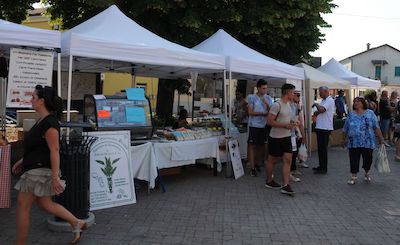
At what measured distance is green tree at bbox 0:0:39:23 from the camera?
38.9 feet

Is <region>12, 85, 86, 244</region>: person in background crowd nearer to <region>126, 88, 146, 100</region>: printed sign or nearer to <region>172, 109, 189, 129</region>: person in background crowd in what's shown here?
<region>126, 88, 146, 100</region>: printed sign

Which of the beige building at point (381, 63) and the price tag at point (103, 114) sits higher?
the beige building at point (381, 63)

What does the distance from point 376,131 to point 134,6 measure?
665cm

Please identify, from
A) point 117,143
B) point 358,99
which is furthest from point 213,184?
point 358,99

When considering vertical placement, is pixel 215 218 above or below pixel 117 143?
below

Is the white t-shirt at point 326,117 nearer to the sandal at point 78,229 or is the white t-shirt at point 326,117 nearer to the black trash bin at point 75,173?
the black trash bin at point 75,173

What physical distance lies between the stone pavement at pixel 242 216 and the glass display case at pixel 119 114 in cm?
103

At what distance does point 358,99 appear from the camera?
319 inches

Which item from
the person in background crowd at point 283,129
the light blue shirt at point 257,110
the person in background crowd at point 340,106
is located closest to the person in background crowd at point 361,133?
the light blue shirt at point 257,110

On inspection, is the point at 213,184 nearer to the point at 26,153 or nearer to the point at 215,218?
the point at 215,218

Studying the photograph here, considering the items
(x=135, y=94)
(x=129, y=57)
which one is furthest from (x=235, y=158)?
(x=129, y=57)

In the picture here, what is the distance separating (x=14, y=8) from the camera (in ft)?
39.6

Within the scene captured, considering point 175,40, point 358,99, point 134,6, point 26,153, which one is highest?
point 134,6

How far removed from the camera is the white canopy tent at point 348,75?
16875mm
